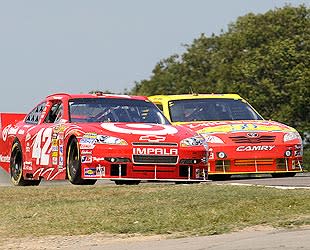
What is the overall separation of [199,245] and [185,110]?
10755 millimetres

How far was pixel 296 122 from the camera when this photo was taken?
200 ft

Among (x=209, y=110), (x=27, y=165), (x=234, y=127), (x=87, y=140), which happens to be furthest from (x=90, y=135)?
(x=209, y=110)

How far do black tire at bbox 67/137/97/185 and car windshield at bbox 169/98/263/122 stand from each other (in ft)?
13.9

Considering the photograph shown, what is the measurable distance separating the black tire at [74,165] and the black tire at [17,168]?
6.32ft

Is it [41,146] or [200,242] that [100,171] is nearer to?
[41,146]

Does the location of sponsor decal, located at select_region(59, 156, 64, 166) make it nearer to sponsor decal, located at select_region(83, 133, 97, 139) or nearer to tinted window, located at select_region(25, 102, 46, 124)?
sponsor decal, located at select_region(83, 133, 97, 139)

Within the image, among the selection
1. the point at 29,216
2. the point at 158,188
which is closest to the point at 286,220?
the point at 29,216

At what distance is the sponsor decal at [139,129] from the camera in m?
15.3

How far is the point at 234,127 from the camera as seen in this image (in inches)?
733

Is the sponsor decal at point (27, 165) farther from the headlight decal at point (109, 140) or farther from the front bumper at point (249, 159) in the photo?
the front bumper at point (249, 159)

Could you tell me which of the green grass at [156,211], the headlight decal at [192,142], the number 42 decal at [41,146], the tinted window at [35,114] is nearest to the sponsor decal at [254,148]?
the headlight decal at [192,142]

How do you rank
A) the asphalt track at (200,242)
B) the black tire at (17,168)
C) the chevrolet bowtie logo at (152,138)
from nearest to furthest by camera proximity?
the asphalt track at (200,242) < the chevrolet bowtie logo at (152,138) < the black tire at (17,168)

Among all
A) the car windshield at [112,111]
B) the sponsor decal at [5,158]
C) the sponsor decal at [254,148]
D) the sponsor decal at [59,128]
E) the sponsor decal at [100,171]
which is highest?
the car windshield at [112,111]

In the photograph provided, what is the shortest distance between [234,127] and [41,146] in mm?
3723
